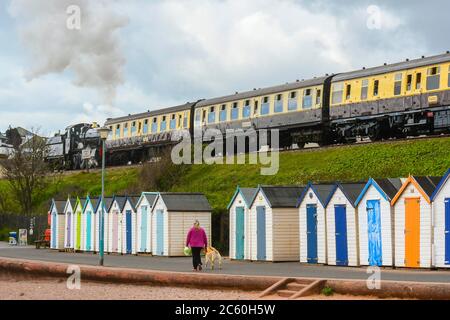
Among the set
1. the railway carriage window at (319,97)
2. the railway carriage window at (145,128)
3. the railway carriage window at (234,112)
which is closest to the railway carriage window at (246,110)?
the railway carriage window at (234,112)

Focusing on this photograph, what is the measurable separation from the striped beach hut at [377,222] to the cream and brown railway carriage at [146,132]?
29371 mm

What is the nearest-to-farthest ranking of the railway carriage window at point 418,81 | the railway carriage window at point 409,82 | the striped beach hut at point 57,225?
the railway carriage window at point 418,81 → the railway carriage window at point 409,82 → the striped beach hut at point 57,225

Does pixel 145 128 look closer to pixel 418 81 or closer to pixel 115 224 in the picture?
pixel 115 224

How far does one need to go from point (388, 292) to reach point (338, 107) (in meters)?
25.6

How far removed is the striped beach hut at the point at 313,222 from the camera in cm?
2820

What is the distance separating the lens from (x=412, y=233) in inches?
989

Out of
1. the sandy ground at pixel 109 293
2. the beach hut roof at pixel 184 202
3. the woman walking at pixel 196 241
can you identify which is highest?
the beach hut roof at pixel 184 202

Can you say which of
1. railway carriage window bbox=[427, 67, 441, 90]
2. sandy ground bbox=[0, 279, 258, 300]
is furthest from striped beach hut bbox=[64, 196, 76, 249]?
railway carriage window bbox=[427, 67, 441, 90]

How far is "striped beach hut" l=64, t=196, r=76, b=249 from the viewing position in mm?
42812

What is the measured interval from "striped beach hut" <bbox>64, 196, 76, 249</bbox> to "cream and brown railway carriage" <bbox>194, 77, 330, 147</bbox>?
11711mm

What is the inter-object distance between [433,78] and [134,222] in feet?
49.5

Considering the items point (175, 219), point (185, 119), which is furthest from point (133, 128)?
point (175, 219)

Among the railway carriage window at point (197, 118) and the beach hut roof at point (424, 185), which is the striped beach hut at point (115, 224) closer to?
the railway carriage window at point (197, 118)
